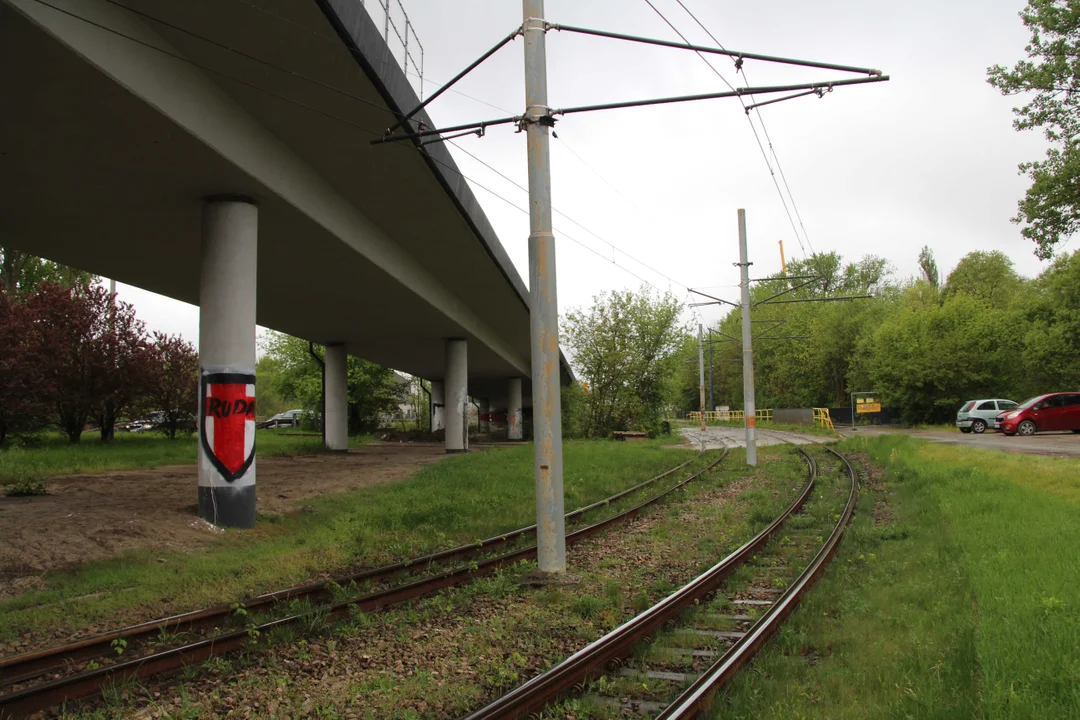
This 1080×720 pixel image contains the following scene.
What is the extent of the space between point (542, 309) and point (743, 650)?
450 cm

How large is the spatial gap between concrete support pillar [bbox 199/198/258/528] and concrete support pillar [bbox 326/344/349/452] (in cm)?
1759

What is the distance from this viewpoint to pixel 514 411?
170ft

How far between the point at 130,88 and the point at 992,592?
1013 cm

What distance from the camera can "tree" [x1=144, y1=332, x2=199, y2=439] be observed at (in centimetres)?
2717

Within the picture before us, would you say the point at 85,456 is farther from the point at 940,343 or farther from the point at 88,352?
the point at 940,343

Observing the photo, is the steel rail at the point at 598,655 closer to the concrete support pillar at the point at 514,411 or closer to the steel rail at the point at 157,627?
the steel rail at the point at 157,627

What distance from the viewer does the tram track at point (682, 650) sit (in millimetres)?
4633

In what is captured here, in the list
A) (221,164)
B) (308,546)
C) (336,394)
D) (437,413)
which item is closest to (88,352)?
(336,394)

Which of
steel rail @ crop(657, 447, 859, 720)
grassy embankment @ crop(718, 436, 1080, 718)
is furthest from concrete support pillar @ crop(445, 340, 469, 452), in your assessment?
steel rail @ crop(657, 447, 859, 720)

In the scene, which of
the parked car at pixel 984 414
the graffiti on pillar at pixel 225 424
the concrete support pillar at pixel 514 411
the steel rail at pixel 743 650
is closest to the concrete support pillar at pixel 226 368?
the graffiti on pillar at pixel 225 424

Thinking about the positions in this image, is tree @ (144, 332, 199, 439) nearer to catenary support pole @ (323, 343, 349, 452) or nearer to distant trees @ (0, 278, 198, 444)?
distant trees @ (0, 278, 198, 444)

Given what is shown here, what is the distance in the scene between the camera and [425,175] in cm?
1330

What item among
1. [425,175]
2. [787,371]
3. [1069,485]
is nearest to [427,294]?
[425,175]

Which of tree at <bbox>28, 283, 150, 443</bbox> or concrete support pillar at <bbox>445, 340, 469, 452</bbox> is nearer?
tree at <bbox>28, 283, 150, 443</bbox>
